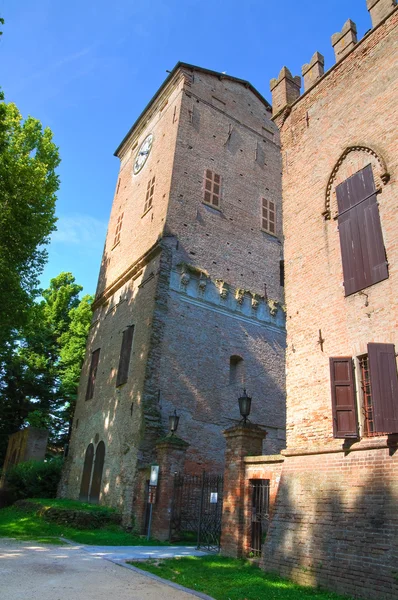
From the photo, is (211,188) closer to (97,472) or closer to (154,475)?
(97,472)

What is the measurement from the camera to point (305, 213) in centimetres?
1047

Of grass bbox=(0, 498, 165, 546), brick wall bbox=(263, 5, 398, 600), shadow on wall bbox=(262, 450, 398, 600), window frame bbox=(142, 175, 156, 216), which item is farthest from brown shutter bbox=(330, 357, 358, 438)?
window frame bbox=(142, 175, 156, 216)

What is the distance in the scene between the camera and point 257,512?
9.16 m

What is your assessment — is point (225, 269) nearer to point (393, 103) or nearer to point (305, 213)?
point (305, 213)

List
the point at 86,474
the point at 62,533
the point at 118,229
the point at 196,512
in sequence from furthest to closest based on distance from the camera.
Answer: the point at 118,229
the point at 86,474
the point at 196,512
the point at 62,533

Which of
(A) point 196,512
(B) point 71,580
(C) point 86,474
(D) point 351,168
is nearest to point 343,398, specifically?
(D) point 351,168

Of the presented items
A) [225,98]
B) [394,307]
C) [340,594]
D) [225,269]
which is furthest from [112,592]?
[225,98]

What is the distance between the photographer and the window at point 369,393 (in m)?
6.81

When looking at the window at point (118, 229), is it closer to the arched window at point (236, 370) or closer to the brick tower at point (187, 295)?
the brick tower at point (187, 295)

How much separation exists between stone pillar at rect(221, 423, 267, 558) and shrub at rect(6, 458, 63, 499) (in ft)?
44.4

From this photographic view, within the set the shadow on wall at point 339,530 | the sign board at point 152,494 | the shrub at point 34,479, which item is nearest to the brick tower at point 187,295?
the shrub at point 34,479

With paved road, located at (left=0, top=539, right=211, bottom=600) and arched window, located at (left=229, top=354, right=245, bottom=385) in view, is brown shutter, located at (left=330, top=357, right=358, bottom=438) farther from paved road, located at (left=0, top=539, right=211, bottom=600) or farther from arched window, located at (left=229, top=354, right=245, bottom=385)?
arched window, located at (left=229, top=354, right=245, bottom=385)

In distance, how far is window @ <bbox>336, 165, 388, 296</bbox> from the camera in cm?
818

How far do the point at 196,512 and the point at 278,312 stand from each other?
9849 mm
